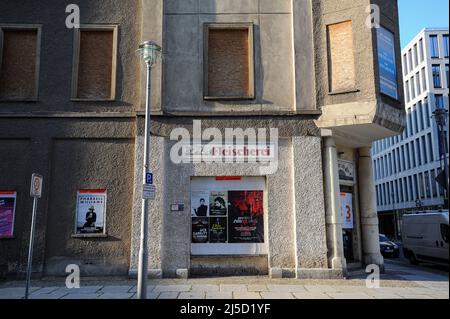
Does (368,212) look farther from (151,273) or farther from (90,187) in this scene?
(90,187)

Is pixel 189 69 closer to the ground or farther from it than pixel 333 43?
closer to the ground

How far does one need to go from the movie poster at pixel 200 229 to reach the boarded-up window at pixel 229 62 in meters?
4.02

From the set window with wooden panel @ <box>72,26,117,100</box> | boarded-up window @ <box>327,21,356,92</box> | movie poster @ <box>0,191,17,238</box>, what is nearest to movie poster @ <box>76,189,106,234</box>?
movie poster @ <box>0,191,17,238</box>

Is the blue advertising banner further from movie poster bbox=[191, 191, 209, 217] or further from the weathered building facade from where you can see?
movie poster bbox=[191, 191, 209, 217]

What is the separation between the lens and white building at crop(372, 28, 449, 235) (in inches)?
1975

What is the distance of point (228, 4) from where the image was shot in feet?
46.4

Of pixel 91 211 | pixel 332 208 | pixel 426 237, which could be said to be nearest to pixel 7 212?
pixel 91 211

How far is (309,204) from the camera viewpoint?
13.1m

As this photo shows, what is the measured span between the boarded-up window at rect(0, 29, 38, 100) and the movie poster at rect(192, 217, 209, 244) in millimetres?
6676

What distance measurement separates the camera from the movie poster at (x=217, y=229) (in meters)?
13.2

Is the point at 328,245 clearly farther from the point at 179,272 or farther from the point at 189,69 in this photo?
the point at 189,69

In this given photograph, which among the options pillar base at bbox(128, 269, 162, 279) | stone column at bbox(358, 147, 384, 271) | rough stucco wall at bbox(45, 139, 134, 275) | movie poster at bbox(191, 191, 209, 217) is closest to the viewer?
pillar base at bbox(128, 269, 162, 279)

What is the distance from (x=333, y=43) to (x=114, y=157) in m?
8.05
